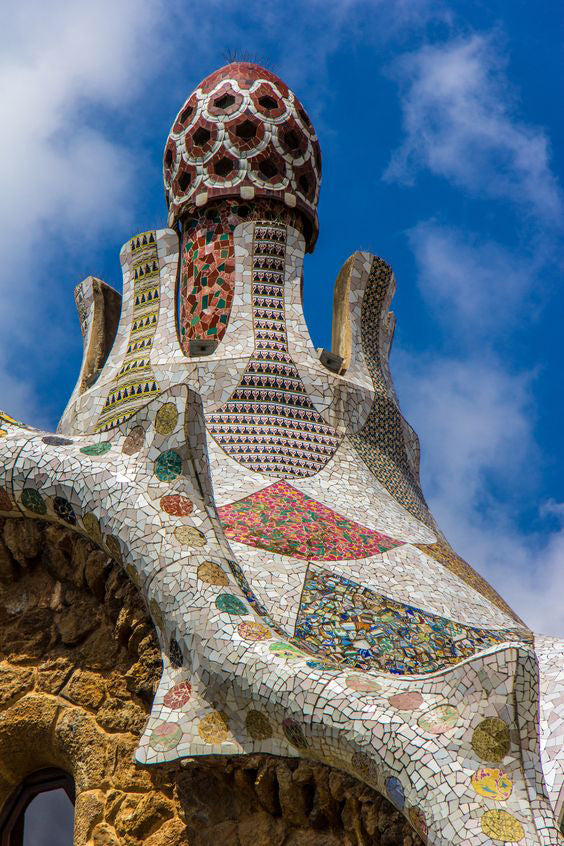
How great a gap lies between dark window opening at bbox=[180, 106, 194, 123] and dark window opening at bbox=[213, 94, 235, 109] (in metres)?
0.21

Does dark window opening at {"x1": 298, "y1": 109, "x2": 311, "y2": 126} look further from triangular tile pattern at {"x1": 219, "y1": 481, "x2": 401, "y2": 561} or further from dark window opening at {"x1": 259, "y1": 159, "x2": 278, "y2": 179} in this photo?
triangular tile pattern at {"x1": 219, "y1": 481, "x2": 401, "y2": 561}

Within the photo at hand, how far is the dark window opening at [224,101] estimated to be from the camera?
382 inches

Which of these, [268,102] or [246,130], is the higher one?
[268,102]

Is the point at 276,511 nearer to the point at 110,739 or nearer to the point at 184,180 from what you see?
the point at 110,739

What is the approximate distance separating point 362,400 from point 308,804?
12.8 ft

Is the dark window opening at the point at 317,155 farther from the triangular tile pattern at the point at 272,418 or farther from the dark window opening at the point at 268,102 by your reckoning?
the triangular tile pattern at the point at 272,418

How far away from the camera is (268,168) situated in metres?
9.42

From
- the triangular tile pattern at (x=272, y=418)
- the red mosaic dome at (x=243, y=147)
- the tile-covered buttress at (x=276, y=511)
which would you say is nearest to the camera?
the tile-covered buttress at (x=276, y=511)

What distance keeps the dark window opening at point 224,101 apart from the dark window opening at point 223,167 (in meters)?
0.52

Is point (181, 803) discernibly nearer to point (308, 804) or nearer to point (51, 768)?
point (308, 804)

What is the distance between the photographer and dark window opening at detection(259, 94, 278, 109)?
9698mm

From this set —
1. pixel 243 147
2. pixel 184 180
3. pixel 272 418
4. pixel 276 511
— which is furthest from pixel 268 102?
pixel 276 511

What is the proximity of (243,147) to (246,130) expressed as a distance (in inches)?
6.9

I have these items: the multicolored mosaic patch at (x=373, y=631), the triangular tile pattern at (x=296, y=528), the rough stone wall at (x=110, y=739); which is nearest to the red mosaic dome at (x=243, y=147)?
the triangular tile pattern at (x=296, y=528)
